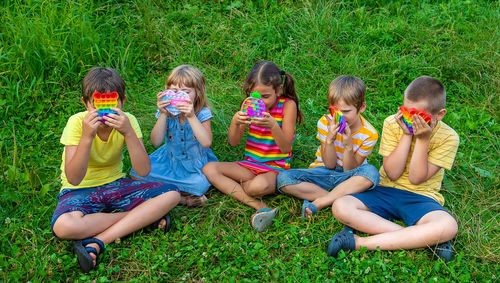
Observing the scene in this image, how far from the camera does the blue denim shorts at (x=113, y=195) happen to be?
2.96 m

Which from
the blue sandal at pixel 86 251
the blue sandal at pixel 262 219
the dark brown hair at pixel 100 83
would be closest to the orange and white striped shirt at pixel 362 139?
the blue sandal at pixel 262 219

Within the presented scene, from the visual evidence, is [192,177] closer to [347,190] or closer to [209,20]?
[347,190]

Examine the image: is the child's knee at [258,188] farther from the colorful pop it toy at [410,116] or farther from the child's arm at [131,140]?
the colorful pop it toy at [410,116]

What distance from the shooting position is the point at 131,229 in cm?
294

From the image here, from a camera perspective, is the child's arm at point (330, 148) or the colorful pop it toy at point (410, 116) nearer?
the colorful pop it toy at point (410, 116)

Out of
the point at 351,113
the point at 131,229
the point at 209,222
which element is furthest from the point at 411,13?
the point at 131,229

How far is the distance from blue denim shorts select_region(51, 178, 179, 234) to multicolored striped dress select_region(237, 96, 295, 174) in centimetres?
73

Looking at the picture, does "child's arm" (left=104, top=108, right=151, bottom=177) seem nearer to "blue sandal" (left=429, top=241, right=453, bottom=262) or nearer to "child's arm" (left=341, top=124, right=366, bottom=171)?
"child's arm" (left=341, top=124, right=366, bottom=171)


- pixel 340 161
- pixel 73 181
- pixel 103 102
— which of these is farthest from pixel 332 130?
pixel 73 181

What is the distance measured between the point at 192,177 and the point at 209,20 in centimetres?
259

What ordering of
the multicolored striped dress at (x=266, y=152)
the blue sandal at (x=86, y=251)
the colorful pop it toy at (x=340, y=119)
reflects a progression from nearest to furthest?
1. the blue sandal at (x=86, y=251)
2. the colorful pop it toy at (x=340, y=119)
3. the multicolored striped dress at (x=266, y=152)

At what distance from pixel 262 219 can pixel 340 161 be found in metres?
0.80

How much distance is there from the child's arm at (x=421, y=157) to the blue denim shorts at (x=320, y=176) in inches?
12.9

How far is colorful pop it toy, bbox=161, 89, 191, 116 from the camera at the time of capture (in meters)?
3.31
